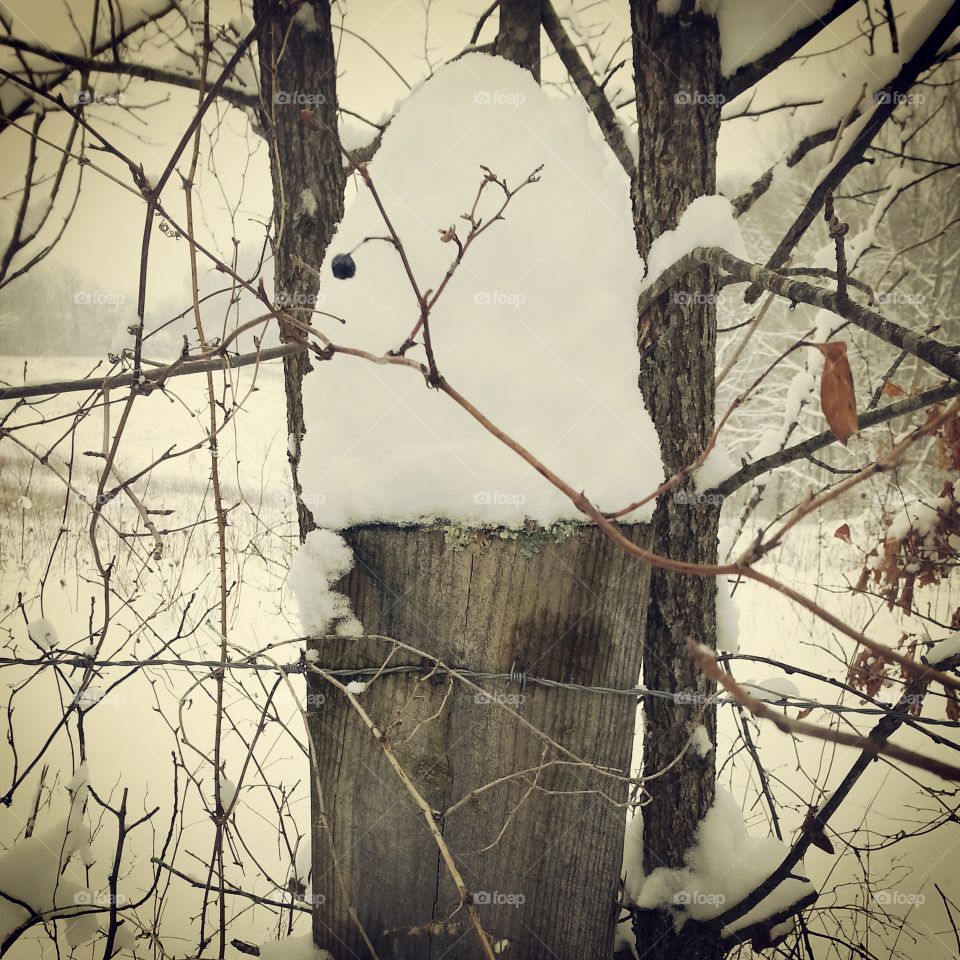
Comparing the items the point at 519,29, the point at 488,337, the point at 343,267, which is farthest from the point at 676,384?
the point at 519,29

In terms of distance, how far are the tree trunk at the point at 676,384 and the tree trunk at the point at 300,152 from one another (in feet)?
3.18

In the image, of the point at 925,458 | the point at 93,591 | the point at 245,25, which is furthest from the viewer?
the point at 925,458

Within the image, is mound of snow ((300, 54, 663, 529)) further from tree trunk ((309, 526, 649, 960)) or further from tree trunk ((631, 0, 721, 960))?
tree trunk ((631, 0, 721, 960))

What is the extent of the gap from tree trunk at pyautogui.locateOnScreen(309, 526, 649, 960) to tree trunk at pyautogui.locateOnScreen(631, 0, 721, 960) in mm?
569

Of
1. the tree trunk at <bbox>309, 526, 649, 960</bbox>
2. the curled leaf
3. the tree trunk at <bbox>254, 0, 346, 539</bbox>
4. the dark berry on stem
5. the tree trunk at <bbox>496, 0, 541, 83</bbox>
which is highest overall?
the tree trunk at <bbox>496, 0, 541, 83</bbox>

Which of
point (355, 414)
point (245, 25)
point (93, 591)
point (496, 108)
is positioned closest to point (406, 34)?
point (245, 25)

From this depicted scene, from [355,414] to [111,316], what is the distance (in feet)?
35.7

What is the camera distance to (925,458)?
898 centimetres

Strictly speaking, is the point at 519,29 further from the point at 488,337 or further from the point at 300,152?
the point at 488,337

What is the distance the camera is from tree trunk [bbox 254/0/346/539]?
5.84ft

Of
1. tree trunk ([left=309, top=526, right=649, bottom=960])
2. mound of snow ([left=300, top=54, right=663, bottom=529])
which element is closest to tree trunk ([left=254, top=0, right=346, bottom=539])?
mound of snow ([left=300, top=54, right=663, bottom=529])

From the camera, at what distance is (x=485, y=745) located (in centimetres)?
103

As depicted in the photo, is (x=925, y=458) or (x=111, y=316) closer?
(x=925, y=458)

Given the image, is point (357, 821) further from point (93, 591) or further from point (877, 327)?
point (93, 591)
